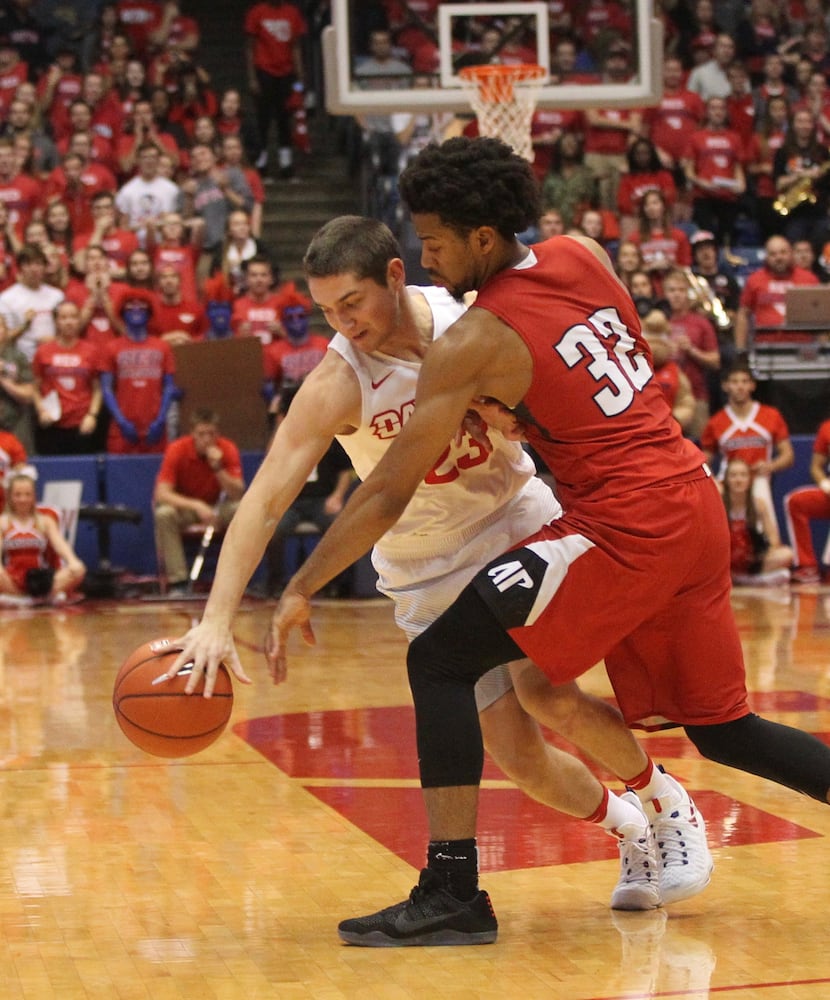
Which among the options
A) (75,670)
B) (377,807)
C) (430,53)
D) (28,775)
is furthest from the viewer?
(430,53)

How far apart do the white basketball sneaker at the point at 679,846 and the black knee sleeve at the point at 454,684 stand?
69 cm

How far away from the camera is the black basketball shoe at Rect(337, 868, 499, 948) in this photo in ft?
12.9

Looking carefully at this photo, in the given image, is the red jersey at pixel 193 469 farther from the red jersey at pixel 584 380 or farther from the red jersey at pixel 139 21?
the red jersey at pixel 584 380

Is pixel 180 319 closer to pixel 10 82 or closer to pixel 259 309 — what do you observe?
pixel 259 309

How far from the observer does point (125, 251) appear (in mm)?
13562

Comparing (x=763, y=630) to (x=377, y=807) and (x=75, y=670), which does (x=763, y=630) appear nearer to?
(x=75, y=670)

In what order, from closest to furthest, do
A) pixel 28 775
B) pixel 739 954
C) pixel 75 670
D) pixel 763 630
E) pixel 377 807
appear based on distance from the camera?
1. pixel 739 954
2. pixel 377 807
3. pixel 28 775
4. pixel 75 670
5. pixel 763 630

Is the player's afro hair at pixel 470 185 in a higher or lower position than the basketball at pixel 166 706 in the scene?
higher

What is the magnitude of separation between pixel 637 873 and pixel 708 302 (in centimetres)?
934

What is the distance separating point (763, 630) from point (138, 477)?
16.0 feet

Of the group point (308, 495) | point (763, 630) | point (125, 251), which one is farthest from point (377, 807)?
point (125, 251)

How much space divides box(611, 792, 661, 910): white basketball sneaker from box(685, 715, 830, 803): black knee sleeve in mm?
406

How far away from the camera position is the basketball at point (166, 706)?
402 cm

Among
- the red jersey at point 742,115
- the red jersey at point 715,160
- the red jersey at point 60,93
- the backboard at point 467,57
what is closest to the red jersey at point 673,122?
the red jersey at point 715,160
